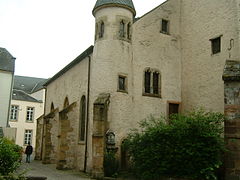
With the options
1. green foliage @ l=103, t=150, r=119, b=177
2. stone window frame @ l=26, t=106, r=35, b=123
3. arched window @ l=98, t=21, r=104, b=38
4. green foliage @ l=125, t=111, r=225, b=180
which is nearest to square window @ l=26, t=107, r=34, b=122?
stone window frame @ l=26, t=106, r=35, b=123

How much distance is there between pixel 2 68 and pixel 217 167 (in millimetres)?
26289

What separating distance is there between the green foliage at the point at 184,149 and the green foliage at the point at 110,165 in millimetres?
1668

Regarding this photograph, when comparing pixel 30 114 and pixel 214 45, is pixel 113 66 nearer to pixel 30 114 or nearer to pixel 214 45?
pixel 214 45

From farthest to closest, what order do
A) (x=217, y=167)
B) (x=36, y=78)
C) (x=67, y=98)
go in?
(x=36, y=78)
(x=67, y=98)
(x=217, y=167)

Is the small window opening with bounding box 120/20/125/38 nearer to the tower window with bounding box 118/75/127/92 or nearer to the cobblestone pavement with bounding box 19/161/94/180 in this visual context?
the tower window with bounding box 118/75/127/92

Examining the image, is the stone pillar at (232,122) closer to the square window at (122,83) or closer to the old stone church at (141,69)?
the old stone church at (141,69)

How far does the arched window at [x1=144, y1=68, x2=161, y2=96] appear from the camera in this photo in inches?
777

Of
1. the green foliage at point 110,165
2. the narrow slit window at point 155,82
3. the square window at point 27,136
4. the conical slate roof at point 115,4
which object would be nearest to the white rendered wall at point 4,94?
the square window at point 27,136

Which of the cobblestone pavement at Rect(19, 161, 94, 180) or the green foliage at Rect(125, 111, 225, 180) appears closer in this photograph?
the green foliage at Rect(125, 111, 225, 180)

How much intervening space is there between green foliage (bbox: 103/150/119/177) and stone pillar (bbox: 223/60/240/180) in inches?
224

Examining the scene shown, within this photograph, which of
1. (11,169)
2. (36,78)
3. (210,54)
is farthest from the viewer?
(36,78)

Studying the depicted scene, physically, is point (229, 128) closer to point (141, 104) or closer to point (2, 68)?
point (141, 104)

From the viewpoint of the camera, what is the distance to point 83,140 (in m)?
20.6

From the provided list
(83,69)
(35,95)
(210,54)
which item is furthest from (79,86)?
(35,95)
